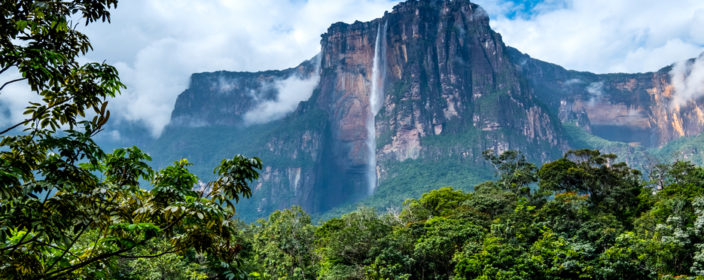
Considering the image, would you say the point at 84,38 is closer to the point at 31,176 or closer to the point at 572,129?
the point at 31,176

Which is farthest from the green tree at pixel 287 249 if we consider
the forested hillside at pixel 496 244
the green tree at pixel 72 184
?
the green tree at pixel 72 184

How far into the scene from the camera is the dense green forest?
3689 mm

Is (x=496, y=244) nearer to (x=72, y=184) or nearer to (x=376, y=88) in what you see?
(x=72, y=184)

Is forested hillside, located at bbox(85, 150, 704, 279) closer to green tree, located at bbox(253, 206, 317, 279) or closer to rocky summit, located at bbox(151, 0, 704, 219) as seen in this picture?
green tree, located at bbox(253, 206, 317, 279)

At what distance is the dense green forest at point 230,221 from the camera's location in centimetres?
369

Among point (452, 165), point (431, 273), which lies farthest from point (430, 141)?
point (431, 273)

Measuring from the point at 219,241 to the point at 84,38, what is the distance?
270 cm

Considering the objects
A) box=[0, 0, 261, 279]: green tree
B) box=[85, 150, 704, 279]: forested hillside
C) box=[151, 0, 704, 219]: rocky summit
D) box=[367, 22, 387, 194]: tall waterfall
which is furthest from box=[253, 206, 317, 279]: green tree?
box=[367, 22, 387, 194]: tall waterfall

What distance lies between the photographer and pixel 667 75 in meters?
186

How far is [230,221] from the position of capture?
13.6 ft

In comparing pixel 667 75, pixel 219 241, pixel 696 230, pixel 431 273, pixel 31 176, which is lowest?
pixel 431 273

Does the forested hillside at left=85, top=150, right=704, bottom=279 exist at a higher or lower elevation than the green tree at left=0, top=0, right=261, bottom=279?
lower

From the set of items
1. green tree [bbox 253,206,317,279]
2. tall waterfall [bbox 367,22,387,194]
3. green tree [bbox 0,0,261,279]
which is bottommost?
green tree [bbox 253,206,317,279]

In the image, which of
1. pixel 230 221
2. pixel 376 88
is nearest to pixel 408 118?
pixel 376 88
